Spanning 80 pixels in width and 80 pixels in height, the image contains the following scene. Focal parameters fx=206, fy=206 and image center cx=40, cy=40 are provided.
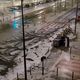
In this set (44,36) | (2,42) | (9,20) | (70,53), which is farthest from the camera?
(9,20)

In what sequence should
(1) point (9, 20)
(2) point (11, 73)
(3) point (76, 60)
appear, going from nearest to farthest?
(2) point (11, 73), (3) point (76, 60), (1) point (9, 20)

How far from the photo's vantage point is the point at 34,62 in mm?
19359

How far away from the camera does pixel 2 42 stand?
2572 centimetres

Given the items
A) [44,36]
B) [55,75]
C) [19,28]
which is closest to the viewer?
[55,75]

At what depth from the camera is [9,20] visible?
41.4 meters

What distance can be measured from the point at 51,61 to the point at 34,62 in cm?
160

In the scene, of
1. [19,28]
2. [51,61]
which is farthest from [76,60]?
[19,28]

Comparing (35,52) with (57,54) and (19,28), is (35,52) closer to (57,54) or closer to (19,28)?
(57,54)

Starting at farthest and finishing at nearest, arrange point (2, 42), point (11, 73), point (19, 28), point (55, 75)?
1. point (19, 28)
2. point (2, 42)
3. point (11, 73)
4. point (55, 75)

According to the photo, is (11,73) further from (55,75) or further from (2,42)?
(2,42)

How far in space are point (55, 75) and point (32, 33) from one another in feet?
52.2

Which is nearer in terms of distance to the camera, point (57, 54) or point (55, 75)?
point (55, 75)

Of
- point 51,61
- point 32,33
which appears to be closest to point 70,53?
point 51,61

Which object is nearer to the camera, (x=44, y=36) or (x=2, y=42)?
(x=2, y=42)
